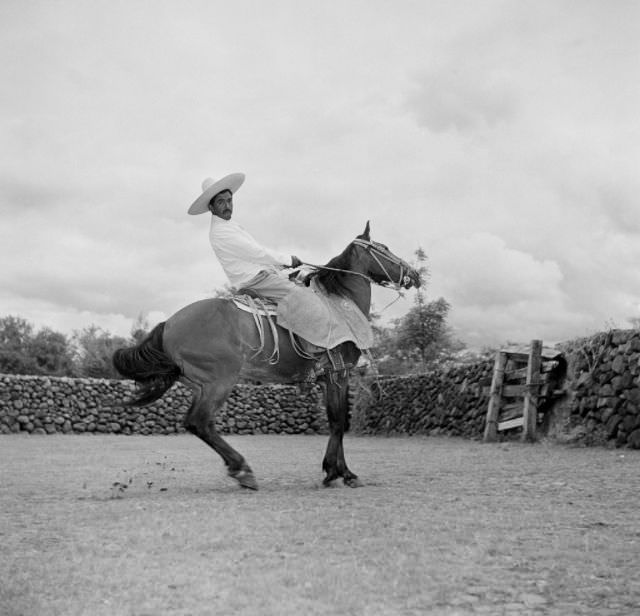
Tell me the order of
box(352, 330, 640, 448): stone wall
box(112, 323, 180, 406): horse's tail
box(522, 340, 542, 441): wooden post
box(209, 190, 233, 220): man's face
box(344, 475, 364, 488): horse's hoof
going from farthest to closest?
box(522, 340, 542, 441): wooden post, box(352, 330, 640, 448): stone wall, box(209, 190, 233, 220): man's face, box(112, 323, 180, 406): horse's tail, box(344, 475, 364, 488): horse's hoof

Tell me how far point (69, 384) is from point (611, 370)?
15.9 meters

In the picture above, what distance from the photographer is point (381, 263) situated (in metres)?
7.62

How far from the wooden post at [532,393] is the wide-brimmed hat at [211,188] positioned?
8.30m

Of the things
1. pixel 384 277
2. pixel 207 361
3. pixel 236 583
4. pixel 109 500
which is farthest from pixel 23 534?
pixel 384 277

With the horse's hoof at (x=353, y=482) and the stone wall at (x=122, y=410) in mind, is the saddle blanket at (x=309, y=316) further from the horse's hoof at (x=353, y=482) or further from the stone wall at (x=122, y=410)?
the stone wall at (x=122, y=410)

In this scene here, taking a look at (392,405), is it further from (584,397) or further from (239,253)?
(239,253)

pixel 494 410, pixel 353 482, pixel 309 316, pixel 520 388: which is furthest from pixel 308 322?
pixel 494 410

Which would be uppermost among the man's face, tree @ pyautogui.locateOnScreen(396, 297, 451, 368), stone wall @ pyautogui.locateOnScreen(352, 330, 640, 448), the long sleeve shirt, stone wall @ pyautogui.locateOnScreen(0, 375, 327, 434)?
tree @ pyautogui.locateOnScreen(396, 297, 451, 368)

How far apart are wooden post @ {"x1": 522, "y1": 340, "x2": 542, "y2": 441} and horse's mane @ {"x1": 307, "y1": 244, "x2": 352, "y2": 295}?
289 inches

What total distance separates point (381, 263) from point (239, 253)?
1417mm

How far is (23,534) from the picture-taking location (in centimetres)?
456

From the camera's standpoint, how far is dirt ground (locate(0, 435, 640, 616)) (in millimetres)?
3098

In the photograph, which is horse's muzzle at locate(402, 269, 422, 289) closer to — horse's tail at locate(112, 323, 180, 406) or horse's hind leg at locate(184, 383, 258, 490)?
horse's hind leg at locate(184, 383, 258, 490)

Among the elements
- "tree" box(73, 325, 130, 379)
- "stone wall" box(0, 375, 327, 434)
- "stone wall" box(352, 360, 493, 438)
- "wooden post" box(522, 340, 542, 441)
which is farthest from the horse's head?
"tree" box(73, 325, 130, 379)
